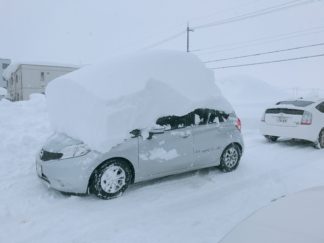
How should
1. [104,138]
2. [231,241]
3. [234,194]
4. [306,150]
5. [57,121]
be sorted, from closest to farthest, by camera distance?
1. [231,241]
2. [104,138]
3. [234,194]
4. [57,121]
5. [306,150]

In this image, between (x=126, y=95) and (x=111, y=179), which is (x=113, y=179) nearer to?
(x=111, y=179)

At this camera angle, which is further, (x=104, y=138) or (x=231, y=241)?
(x=104, y=138)

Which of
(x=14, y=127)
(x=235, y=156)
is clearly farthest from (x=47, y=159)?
(x=14, y=127)

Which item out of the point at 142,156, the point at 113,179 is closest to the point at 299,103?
the point at 142,156

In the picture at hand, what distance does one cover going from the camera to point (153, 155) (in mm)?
6270

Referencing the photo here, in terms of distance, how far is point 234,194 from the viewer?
245 inches

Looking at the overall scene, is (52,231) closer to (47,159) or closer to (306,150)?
(47,159)

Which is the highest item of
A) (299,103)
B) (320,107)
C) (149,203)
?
(299,103)

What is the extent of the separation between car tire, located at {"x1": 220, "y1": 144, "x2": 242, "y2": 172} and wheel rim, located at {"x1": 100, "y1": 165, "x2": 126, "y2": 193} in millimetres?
2468

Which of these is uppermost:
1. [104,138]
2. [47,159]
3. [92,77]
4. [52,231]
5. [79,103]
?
[92,77]

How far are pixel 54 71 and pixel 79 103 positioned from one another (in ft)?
141

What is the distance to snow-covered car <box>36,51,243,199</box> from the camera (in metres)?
5.74

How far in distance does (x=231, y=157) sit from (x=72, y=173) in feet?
11.7

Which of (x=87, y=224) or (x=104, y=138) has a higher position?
(x=104, y=138)
